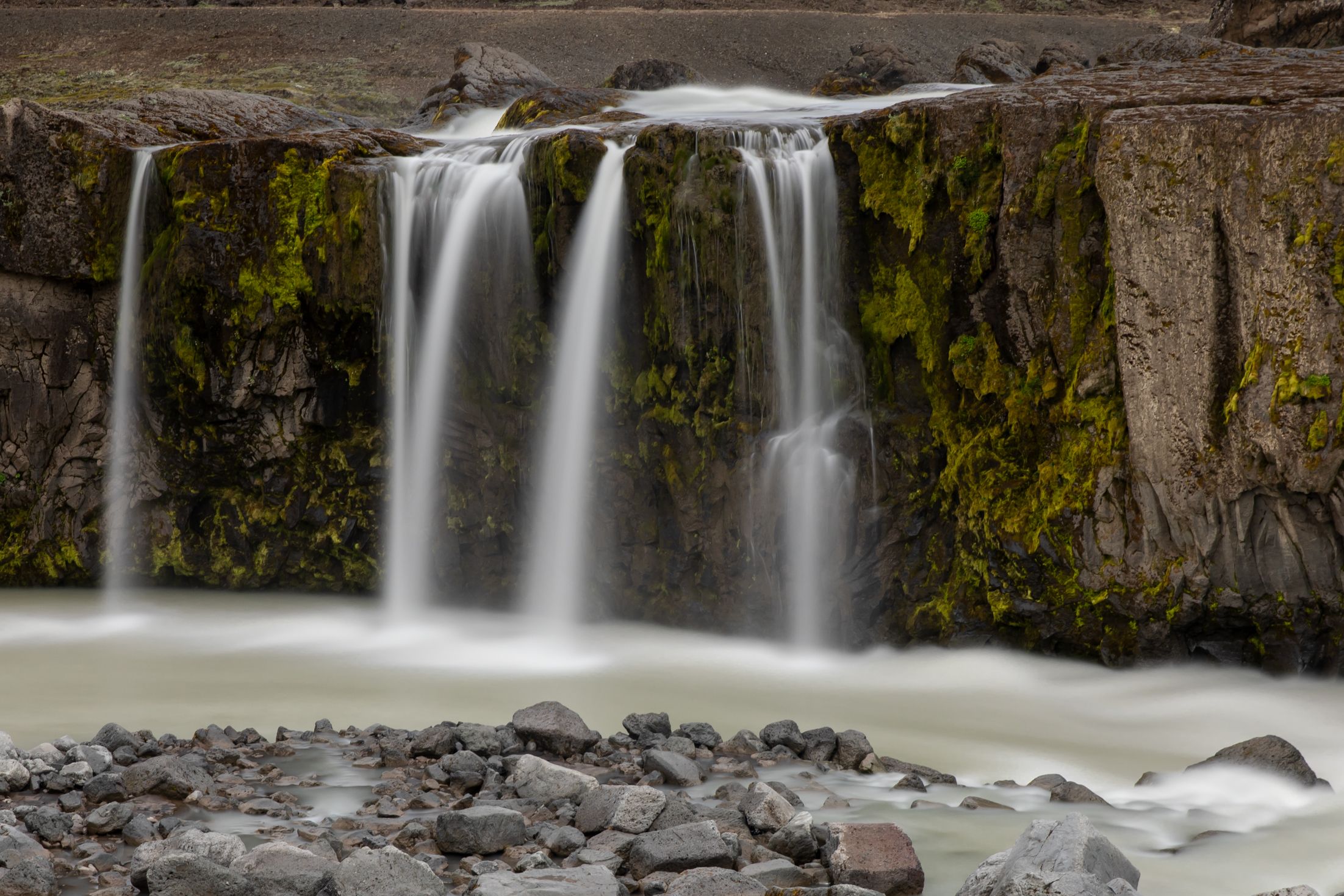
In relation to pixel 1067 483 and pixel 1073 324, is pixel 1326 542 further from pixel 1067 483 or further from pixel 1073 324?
pixel 1073 324

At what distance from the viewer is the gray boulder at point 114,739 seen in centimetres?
517

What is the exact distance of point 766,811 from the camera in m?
4.27

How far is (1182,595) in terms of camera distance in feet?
22.7

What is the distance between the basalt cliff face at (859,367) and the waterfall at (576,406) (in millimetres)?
153

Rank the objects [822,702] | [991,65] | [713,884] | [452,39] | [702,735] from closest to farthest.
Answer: [713,884] < [702,735] < [822,702] < [991,65] < [452,39]

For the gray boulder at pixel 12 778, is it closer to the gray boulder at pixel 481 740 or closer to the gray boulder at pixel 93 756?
the gray boulder at pixel 93 756

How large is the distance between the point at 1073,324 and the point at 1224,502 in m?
1.44

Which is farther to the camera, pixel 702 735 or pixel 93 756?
pixel 702 735

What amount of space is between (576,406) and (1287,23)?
1286 centimetres

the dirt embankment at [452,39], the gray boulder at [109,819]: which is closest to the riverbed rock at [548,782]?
the gray boulder at [109,819]

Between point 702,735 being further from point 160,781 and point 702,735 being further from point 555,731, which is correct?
point 160,781

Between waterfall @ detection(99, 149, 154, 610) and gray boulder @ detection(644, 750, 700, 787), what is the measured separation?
6.65 m

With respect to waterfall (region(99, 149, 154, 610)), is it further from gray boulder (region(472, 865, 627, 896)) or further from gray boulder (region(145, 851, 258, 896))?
gray boulder (region(472, 865, 627, 896))

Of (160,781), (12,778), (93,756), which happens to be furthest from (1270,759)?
(12,778)
